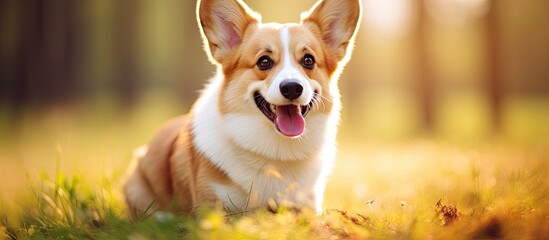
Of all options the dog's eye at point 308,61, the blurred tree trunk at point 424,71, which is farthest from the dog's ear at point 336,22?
the blurred tree trunk at point 424,71

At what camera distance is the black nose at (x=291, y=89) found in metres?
3.24

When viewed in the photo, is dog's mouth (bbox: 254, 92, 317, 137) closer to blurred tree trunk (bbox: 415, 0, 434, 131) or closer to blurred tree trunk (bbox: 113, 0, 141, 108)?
blurred tree trunk (bbox: 415, 0, 434, 131)

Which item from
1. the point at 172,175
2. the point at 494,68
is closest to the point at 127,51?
the point at 494,68

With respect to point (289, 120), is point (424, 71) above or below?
below

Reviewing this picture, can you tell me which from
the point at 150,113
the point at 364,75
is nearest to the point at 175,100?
the point at 150,113

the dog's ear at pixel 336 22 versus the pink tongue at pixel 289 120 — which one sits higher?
the dog's ear at pixel 336 22

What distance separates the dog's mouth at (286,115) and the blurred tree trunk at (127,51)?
48.2 feet

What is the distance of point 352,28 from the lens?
3.93m

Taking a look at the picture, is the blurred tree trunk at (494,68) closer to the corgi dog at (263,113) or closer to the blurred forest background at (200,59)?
the blurred forest background at (200,59)

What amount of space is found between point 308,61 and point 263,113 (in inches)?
17.5

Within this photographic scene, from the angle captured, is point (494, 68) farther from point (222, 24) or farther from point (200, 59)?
point (200, 59)

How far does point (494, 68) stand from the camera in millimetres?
11828

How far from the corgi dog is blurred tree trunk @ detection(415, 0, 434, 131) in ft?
27.2

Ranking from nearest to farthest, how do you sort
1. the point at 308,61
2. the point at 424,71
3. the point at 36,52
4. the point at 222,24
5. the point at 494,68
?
1. the point at 308,61
2. the point at 222,24
3. the point at 494,68
4. the point at 424,71
5. the point at 36,52
